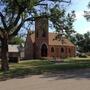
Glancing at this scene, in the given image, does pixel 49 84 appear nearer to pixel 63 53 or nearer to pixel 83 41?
pixel 63 53

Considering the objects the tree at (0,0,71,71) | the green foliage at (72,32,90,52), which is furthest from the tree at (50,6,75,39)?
the green foliage at (72,32,90,52)

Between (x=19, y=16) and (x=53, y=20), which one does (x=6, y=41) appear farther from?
(x=53, y=20)

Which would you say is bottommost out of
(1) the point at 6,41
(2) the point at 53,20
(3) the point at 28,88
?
(3) the point at 28,88

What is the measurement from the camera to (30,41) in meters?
87.9

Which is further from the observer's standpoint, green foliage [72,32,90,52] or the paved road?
green foliage [72,32,90,52]

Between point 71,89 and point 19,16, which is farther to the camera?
point 19,16

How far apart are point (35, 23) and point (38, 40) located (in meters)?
48.2

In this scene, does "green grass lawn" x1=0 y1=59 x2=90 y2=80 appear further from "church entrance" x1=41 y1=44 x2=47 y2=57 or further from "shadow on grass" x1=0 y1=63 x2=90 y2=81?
A: "church entrance" x1=41 y1=44 x2=47 y2=57

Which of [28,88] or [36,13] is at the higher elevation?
[36,13]

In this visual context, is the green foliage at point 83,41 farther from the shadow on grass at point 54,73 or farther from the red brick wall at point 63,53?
the shadow on grass at point 54,73

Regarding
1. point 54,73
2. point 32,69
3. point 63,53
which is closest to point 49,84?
point 54,73

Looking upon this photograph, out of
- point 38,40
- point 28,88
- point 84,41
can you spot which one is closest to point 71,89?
point 28,88

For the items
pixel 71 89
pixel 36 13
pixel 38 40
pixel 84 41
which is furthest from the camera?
pixel 84 41

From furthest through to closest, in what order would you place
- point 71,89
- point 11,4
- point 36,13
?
point 36,13 → point 11,4 → point 71,89
